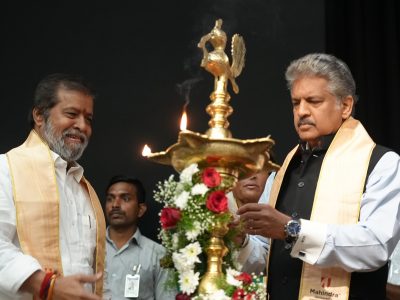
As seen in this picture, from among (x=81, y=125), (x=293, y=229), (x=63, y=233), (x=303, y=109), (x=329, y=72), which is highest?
(x=329, y=72)

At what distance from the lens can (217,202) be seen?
2.77m

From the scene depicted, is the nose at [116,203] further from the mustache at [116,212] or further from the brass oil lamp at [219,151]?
the brass oil lamp at [219,151]

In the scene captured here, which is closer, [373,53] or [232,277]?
[232,277]

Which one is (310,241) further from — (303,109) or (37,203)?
(37,203)

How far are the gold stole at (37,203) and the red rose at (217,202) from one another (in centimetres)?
88

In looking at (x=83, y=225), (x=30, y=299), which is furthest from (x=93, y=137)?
(x=30, y=299)

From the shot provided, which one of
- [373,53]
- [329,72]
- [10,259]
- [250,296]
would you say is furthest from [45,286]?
[373,53]

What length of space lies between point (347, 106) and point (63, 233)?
1.37 metres

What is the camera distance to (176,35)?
5699 mm

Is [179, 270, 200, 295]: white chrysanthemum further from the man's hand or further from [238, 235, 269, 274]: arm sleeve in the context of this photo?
[238, 235, 269, 274]: arm sleeve

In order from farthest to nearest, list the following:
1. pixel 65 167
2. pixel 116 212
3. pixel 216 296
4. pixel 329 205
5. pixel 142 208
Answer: pixel 142 208 → pixel 116 212 → pixel 65 167 → pixel 329 205 → pixel 216 296

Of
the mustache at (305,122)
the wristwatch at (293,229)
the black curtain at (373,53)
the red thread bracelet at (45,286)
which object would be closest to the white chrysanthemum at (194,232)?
the wristwatch at (293,229)

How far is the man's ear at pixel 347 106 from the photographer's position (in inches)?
138

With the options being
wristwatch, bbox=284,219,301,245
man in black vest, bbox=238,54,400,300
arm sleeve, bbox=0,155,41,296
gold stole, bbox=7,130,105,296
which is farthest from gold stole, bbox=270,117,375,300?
arm sleeve, bbox=0,155,41,296
